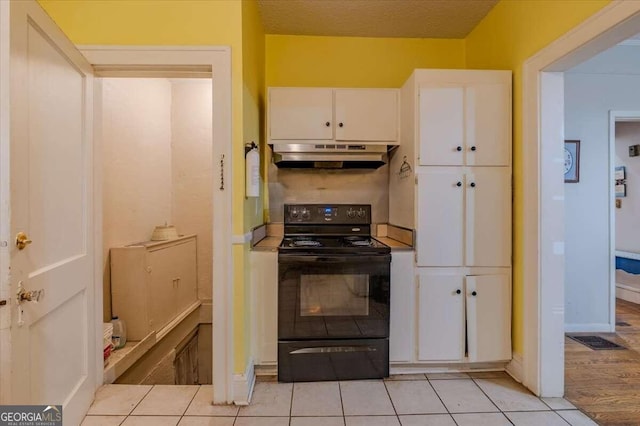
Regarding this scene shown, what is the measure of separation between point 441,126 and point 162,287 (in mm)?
2598

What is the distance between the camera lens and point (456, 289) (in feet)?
7.07

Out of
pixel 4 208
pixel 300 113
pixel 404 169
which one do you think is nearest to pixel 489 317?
pixel 404 169

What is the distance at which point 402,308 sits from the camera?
2162 mm

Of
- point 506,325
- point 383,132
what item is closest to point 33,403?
point 383,132

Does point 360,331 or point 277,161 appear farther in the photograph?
point 277,161

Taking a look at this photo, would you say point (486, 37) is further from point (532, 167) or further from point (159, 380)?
point (159, 380)

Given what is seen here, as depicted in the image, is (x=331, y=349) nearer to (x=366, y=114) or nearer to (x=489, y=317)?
(x=489, y=317)

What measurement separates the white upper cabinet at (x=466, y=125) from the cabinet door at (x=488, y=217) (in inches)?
3.9

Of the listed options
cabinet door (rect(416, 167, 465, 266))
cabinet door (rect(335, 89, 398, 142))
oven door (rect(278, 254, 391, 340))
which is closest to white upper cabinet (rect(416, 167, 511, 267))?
cabinet door (rect(416, 167, 465, 266))

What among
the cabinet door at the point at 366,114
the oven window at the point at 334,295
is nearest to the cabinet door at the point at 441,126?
the cabinet door at the point at 366,114

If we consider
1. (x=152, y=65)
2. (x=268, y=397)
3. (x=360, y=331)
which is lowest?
(x=268, y=397)

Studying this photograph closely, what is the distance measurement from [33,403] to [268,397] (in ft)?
3.63

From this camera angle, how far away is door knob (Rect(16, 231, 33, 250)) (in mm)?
1173

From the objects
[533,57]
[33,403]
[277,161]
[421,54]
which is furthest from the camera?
[421,54]
